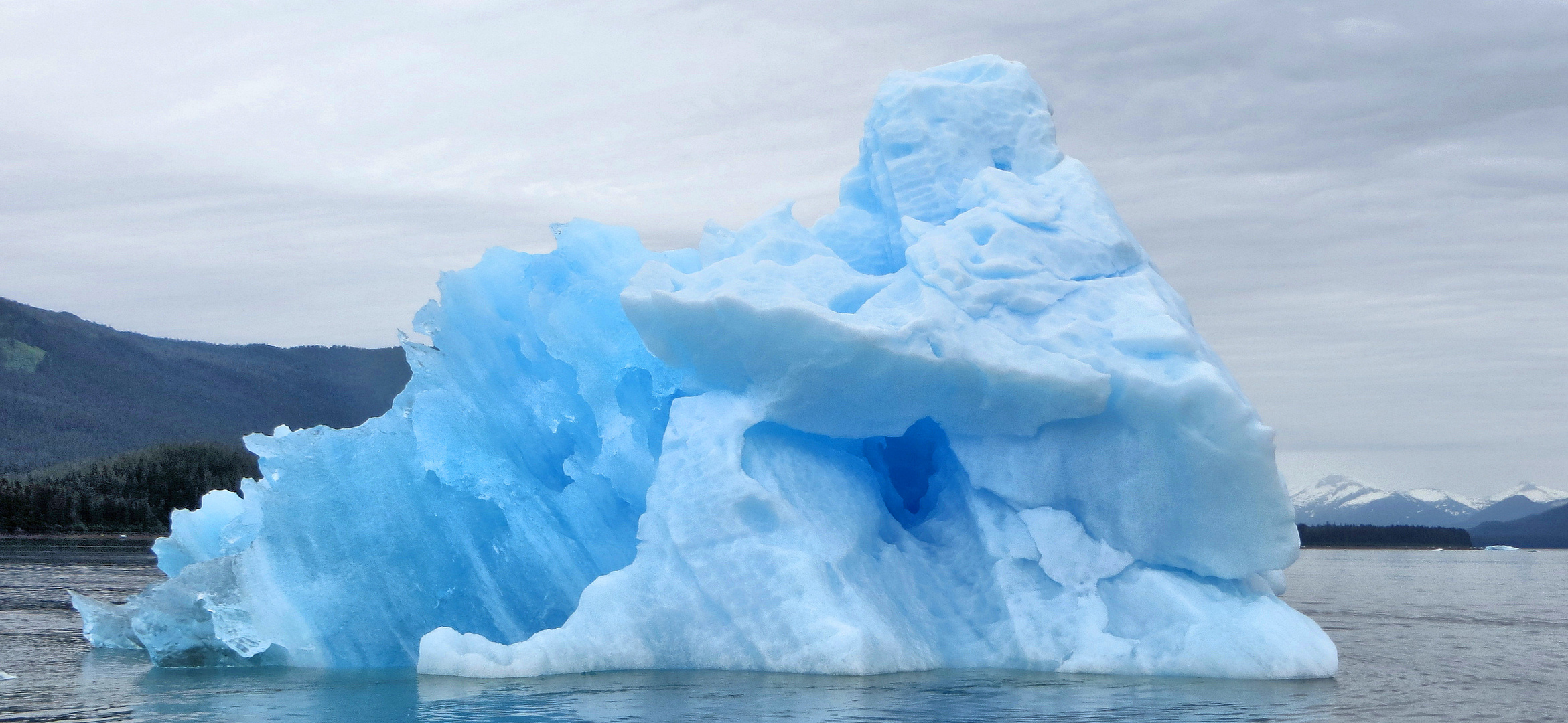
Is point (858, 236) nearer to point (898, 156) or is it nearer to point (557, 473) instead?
point (898, 156)

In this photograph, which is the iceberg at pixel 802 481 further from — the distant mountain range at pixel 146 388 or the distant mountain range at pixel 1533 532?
the distant mountain range at pixel 1533 532

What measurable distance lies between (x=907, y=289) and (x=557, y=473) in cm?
400

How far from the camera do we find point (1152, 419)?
11.8m

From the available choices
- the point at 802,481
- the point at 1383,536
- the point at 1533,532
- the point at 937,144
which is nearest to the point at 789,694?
the point at 802,481

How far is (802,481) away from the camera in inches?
480

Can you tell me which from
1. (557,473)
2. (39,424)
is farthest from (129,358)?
(557,473)

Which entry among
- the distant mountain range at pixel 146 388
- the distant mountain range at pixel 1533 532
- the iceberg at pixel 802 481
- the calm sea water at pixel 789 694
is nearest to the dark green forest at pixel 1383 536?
the distant mountain range at pixel 1533 532

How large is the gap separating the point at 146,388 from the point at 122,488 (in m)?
55.3

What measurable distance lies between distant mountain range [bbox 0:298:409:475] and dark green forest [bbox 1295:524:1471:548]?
78172 millimetres

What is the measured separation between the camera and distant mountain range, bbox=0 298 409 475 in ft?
370

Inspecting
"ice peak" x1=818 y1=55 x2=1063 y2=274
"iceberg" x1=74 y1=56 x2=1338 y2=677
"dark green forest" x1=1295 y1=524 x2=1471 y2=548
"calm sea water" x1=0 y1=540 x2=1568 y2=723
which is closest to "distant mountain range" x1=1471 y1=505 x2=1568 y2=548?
"dark green forest" x1=1295 y1=524 x2=1471 y2=548

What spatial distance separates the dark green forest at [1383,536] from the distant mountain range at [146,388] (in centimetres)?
7817

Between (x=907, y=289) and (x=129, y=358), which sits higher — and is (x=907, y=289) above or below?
below

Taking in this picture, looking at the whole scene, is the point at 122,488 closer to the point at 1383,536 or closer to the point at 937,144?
the point at 937,144
